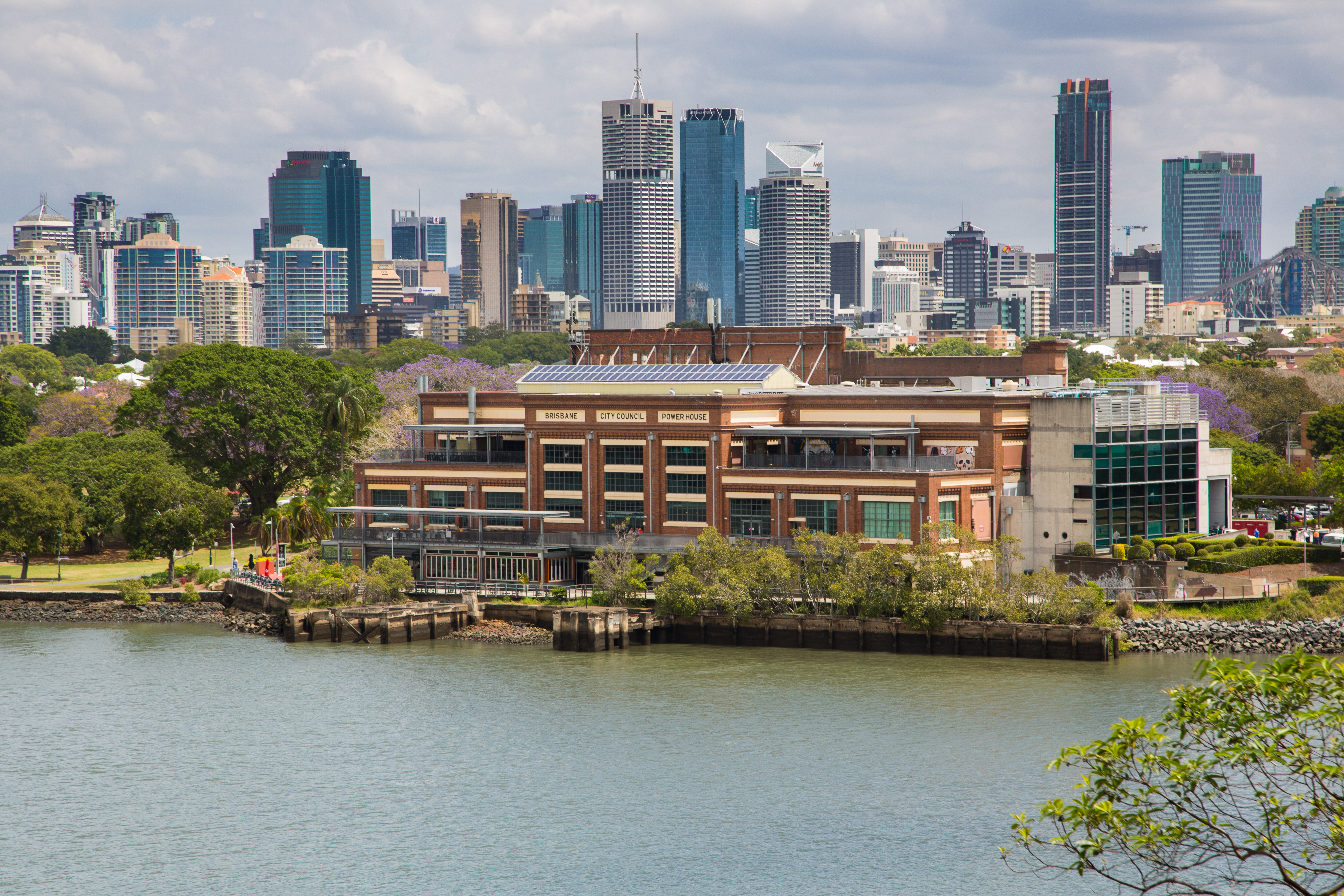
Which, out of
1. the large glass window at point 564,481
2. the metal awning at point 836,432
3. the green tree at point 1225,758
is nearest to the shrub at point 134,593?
the large glass window at point 564,481

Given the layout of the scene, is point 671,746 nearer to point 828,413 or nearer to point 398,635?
point 398,635

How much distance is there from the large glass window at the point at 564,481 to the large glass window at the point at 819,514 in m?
12.9

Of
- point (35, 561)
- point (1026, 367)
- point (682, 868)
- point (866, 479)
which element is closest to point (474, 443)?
point (866, 479)

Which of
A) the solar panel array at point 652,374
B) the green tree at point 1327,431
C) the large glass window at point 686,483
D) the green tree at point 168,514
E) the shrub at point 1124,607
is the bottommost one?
the shrub at point 1124,607

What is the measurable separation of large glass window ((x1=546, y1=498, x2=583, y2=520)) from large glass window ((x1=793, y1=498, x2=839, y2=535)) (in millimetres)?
12714

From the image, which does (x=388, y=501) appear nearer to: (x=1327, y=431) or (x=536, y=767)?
(x=536, y=767)

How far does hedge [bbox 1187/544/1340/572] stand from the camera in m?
77.9

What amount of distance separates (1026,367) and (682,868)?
76155 mm

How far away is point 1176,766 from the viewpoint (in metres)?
26.0

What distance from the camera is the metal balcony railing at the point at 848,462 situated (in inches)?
3076

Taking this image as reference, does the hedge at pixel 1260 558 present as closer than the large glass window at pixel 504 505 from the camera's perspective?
Yes

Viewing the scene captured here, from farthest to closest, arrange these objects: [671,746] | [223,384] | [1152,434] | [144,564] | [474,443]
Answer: [223,384]
[144,564]
[474,443]
[1152,434]
[671,746]

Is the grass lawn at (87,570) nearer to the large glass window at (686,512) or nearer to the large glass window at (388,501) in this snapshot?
the large glass window at (388,501)

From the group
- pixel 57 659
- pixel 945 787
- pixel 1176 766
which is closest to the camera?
pixel 1176 766
